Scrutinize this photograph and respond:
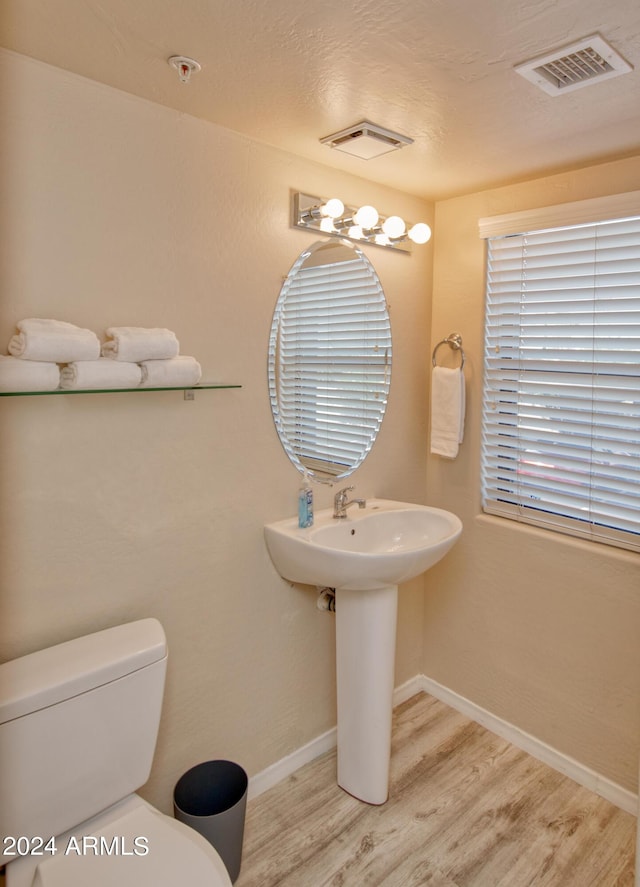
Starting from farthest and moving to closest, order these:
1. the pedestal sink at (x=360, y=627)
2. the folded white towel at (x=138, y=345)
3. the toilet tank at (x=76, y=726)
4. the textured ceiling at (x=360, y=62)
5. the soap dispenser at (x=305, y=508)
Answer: the soap dispenser at (x=305, y=508) < the pedestal sink at (x=360, y=627) < the folded white towel at (x=138, y=345) < the toilet tank at (x=76, y=726) < the textured ceiling at (x=360, y=62)

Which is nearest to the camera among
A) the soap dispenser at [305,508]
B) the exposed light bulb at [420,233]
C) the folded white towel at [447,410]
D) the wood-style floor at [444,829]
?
the wood-style floor at [444,829]

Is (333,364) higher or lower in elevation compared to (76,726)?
higher

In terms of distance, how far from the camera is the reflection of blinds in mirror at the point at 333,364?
206 centimetres

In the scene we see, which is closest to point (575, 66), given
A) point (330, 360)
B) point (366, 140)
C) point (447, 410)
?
point (366, 140)

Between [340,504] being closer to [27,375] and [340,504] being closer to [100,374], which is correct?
[100,374]

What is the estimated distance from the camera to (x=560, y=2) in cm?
110

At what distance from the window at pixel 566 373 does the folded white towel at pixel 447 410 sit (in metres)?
0.11

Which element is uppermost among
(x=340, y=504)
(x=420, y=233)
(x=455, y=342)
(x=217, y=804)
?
(x=420, y=233)

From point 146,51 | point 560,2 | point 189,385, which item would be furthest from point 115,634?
point 560,2

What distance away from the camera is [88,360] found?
1.37 metres

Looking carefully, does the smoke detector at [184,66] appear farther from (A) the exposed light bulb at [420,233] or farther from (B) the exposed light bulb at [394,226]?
(A) the exposed light bulb at [420,233]

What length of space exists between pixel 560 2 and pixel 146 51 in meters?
0.89

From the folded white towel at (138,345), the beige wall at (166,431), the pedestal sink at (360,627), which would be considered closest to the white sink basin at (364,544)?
the pedestal sink at (360,627)

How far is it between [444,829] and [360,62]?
2.30 meters
